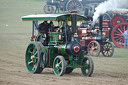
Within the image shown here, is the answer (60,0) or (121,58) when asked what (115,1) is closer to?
(121,58)

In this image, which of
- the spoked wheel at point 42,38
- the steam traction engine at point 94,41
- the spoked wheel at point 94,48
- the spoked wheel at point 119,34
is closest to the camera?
the spoked wheel at point 42,38

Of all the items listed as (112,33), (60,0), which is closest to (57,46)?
(112,33)

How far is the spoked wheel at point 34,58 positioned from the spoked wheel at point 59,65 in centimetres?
51

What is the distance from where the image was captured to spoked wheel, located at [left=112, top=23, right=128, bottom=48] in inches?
790

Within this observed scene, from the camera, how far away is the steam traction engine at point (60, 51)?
34.9 ft

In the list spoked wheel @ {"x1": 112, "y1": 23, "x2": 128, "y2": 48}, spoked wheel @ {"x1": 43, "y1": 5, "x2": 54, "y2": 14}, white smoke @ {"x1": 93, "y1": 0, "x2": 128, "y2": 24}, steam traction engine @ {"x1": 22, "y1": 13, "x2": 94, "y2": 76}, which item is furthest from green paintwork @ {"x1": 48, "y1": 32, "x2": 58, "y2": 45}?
spoked wheel @ {"x1": 43, "y1": 5, "x2": 54, "y2": 14}

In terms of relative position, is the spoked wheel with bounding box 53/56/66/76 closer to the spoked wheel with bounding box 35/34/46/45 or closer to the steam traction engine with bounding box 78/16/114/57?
the spoked wheel with bounding box 35/34/46/45

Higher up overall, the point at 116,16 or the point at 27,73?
the point at 116,16

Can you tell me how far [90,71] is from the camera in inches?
415

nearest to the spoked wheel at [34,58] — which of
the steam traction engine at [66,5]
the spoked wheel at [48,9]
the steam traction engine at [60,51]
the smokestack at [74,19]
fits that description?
the steam traction engine at [60,51]

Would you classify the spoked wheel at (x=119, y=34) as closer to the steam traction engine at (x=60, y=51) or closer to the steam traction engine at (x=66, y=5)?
the steam traction engine at (x=60, y=51)

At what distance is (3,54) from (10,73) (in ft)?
19.0

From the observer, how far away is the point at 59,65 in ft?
34.7

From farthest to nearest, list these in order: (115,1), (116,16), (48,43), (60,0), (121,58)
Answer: (60,0)
(116,16)
(115,1)
(121,58)
(48,43)
